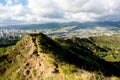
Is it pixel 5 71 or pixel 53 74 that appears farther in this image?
pixel 5 71

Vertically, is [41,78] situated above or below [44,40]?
below

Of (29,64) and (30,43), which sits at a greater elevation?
(30,43)

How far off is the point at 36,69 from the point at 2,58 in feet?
145

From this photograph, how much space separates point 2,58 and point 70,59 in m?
58.9

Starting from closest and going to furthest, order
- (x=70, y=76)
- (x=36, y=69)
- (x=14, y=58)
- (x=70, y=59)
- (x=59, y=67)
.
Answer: (x=70, y=76)
(x=59, y=67)
(x=36, y=69)
(x=70, y=59)
(x=14, y=58)

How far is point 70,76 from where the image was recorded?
133125mm

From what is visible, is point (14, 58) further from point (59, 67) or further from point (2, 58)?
point (59, 67)

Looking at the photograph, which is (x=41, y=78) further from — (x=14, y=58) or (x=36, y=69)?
(x=14, y=58)

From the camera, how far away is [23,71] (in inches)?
6161

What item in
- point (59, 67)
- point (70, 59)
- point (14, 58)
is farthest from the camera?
point (14, 58)

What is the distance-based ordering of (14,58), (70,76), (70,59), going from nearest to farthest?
(70,76)
(70,59)
(14,58)

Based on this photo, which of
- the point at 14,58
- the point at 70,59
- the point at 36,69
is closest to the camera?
the point at 36,69

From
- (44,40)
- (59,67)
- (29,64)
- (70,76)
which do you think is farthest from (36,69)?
(44,40)

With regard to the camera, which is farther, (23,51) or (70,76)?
(23,51)
